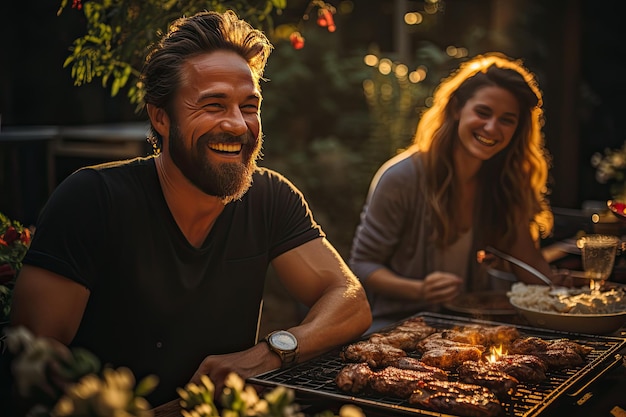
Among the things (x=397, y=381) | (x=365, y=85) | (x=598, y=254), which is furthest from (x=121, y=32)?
(x=365, y=85)

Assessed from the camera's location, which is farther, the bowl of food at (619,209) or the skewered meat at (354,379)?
the bowl of food at (619,209)

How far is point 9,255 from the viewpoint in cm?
287

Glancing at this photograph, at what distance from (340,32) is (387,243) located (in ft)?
22.6

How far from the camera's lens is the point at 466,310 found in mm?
3449

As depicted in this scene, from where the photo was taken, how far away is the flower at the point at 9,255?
2693mm

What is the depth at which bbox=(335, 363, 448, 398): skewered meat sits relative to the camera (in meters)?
2.28

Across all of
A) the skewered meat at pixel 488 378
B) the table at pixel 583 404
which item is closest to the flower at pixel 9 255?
the table at pixel 583 404

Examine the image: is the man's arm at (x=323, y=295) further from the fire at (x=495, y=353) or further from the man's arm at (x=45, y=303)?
the man's arm at (x=45, y=303)

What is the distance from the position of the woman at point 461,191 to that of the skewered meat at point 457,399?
1879 mm

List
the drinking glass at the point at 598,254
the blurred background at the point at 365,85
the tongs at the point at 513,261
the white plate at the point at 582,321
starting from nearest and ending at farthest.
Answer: the white plate at the point at 582,321, the drinking glass at the point at 598,254, the tongs at the point at 513,261, the blurred background at the point at 365,85

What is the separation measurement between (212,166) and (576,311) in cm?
144

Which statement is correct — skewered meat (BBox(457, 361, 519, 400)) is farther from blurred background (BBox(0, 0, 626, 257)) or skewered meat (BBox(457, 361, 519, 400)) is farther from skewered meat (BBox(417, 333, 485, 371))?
blurred background (BBox(0, 0, 626, 257))

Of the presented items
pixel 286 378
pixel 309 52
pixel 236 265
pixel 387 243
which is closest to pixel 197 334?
pixel 236 265

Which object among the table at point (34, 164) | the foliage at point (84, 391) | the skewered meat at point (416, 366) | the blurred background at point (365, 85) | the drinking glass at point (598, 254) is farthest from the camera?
the blurred background at point (365, 85)
